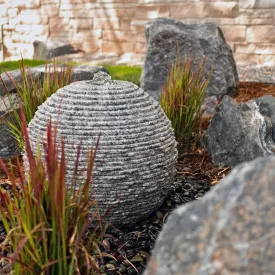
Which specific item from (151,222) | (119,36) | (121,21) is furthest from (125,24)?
(151,222)

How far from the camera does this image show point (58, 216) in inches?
74.5

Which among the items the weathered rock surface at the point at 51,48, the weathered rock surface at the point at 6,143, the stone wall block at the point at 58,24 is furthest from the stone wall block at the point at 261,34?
the weathered rock surface at the point at 6,143

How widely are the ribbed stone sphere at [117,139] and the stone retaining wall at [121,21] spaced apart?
18.7 feet

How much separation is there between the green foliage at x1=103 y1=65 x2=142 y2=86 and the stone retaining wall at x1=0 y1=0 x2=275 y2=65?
117 centimetres

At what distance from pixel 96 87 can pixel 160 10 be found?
665cm

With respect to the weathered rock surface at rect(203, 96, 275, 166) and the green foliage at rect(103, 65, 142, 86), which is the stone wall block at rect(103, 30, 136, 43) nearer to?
the green foliage at rect(103, 65, 142, 86)

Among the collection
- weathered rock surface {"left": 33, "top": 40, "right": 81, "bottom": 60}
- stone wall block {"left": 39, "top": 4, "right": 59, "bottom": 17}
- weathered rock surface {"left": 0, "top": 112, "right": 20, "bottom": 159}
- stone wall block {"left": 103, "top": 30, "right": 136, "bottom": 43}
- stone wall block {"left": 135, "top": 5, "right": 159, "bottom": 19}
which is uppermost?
stone wall block {"left": 135, "top": 5, "right": 159, "bottom": 19}

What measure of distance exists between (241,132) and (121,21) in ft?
21.1

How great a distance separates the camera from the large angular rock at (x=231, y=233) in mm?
1227

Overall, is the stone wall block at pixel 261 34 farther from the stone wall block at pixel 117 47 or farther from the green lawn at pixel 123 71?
the stone wall block at pixel 117 47

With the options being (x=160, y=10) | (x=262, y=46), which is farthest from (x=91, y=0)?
(x=262, y=46)

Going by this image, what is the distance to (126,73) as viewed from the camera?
7.94 metres

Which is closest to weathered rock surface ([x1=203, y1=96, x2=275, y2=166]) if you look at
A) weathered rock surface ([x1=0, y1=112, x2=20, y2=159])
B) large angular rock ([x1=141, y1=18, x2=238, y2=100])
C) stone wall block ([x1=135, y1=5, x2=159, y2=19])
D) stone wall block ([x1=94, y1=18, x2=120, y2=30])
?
weathered rock surface ([x1=0, y1=112, x2=20, y2=159])

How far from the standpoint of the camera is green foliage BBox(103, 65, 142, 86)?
7.48 metres
